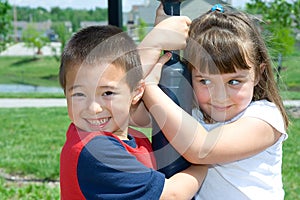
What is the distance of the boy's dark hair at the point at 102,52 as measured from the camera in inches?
51.8

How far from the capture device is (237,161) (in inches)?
60.7

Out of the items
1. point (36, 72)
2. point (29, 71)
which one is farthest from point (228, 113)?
point (29, 71)

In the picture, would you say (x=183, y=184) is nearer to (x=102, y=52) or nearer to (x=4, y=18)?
(x=102, y=52)

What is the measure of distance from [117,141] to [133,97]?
13 cm

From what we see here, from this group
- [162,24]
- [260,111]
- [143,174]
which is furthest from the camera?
[260,111]

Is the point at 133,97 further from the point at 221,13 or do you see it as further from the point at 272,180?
the point at 272,180

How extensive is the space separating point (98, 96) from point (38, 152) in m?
4.57

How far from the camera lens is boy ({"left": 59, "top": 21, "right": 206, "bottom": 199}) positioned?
4.19ft

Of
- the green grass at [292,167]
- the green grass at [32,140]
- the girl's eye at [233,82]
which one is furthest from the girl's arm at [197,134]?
the green grass at [32,140]

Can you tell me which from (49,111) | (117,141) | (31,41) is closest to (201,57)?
(117,141)

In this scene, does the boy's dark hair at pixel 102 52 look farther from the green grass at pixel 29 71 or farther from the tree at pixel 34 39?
the tree at pixel 34 39

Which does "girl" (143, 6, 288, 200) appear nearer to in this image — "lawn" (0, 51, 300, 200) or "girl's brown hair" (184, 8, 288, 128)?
"girl's brown hair" (184, 8, 288, 128)

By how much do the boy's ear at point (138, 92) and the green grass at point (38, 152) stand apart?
0.59 ft

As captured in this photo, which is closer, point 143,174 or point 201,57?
point 143,174
